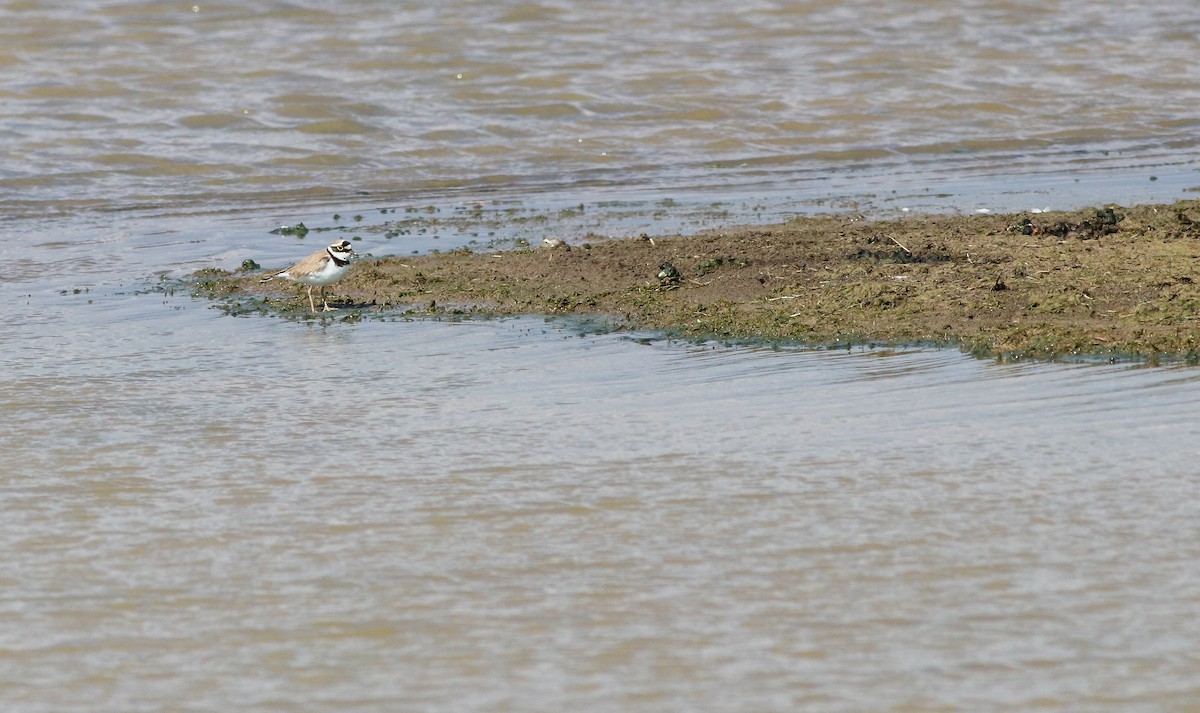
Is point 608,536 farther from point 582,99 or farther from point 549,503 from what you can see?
point 582,99

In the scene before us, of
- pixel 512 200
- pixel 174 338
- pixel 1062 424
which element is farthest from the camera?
pixel 512 200

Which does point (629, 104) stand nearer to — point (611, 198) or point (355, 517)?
point (611, 198)

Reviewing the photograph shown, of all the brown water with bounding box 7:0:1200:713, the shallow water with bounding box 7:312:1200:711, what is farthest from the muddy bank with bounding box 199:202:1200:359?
the shallow water with bounding box 7:312:1200:711

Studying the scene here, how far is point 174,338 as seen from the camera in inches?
347

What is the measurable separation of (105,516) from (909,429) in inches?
116

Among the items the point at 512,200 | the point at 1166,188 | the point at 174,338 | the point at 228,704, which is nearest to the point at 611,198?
the point at 512,200

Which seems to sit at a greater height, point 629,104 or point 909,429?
point 629,104

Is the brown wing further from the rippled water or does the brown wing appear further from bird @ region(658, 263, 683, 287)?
the rippled water

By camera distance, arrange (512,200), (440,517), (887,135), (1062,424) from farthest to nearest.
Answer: (887,135) < (512,200) < (1062,424) < (440,517)

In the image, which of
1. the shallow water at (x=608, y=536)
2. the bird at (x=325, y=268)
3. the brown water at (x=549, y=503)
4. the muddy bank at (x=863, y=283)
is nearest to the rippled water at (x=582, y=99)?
the brown water at (x=549, y=503)

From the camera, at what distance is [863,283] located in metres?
8.93

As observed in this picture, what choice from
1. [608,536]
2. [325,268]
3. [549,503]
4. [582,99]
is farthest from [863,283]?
[582,99]

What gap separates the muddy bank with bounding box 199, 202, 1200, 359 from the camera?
7906 millimetres

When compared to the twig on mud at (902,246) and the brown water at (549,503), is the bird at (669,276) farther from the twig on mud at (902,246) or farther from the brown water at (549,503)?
the twig on mud at (902,246)
